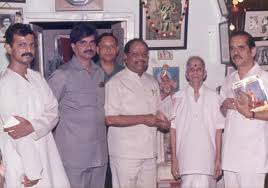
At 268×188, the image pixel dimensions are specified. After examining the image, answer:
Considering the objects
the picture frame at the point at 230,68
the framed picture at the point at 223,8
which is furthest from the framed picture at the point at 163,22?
the picture frame at the point at 230,68

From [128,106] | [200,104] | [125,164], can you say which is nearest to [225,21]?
[200,104]

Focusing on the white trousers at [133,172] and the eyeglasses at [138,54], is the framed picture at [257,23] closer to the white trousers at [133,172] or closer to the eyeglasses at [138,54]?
the eyeglasses at [138,54]

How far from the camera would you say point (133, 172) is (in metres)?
3.85

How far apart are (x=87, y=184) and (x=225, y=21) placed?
2.02 metres

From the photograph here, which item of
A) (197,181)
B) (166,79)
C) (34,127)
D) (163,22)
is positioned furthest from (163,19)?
(34,127)

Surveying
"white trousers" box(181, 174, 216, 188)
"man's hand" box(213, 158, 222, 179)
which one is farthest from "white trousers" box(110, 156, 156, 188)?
"man's hand" box(213, 158, 222, 179)

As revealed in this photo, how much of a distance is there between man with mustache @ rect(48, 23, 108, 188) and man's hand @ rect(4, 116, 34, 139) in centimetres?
53

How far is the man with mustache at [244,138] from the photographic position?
361 centimetres

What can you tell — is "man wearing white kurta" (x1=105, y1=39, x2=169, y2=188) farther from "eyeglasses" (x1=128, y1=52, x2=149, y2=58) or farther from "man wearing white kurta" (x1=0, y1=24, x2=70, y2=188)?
"man wearing white kurta" (x1=0, y1=24, x2=70, y2=188)

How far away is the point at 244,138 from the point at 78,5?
77.8 inches

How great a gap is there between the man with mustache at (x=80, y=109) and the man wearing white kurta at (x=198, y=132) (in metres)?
0.67

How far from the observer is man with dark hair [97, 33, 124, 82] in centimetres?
405

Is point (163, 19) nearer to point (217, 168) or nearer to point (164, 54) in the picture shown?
point (164, 54)

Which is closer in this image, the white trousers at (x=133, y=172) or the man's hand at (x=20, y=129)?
the man's hand at (x=20, y=129)
